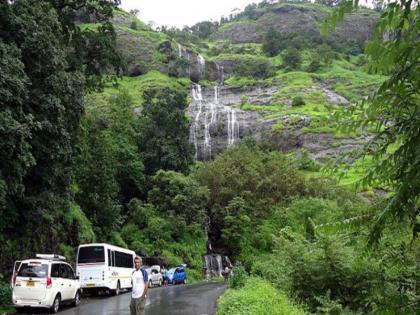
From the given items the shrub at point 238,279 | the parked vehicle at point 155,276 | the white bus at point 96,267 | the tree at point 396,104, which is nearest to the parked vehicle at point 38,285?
the white bus at point 96,267

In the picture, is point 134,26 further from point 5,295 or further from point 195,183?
point 5,295

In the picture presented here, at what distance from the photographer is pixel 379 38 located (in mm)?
2682

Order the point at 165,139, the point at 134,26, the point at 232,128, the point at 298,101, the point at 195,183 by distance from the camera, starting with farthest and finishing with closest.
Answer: the point at 134,26
the point at 298,101
the point at 232,128
the point at 165,139
the point at 195,183

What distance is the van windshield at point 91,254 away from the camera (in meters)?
25.0

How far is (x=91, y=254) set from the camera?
25.1 m

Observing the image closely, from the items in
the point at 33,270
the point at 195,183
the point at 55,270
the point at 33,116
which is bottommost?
the point at 195,183

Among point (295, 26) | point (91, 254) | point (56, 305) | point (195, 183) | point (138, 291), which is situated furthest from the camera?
point (295, 26)

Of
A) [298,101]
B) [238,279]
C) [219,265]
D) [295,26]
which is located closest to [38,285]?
[238,279]

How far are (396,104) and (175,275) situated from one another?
121 feet

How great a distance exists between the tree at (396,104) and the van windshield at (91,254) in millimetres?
23269

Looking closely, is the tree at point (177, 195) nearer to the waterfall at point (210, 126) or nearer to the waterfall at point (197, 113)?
the waterfall at point (197, 113)

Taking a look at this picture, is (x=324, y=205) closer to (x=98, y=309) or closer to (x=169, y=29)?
(x=98, y=309)

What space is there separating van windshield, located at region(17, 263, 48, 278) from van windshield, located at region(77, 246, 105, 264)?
803 centimetres

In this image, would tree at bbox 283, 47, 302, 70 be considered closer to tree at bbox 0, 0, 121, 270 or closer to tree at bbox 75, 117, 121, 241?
tree at bbox 75, 117, 121, 241
